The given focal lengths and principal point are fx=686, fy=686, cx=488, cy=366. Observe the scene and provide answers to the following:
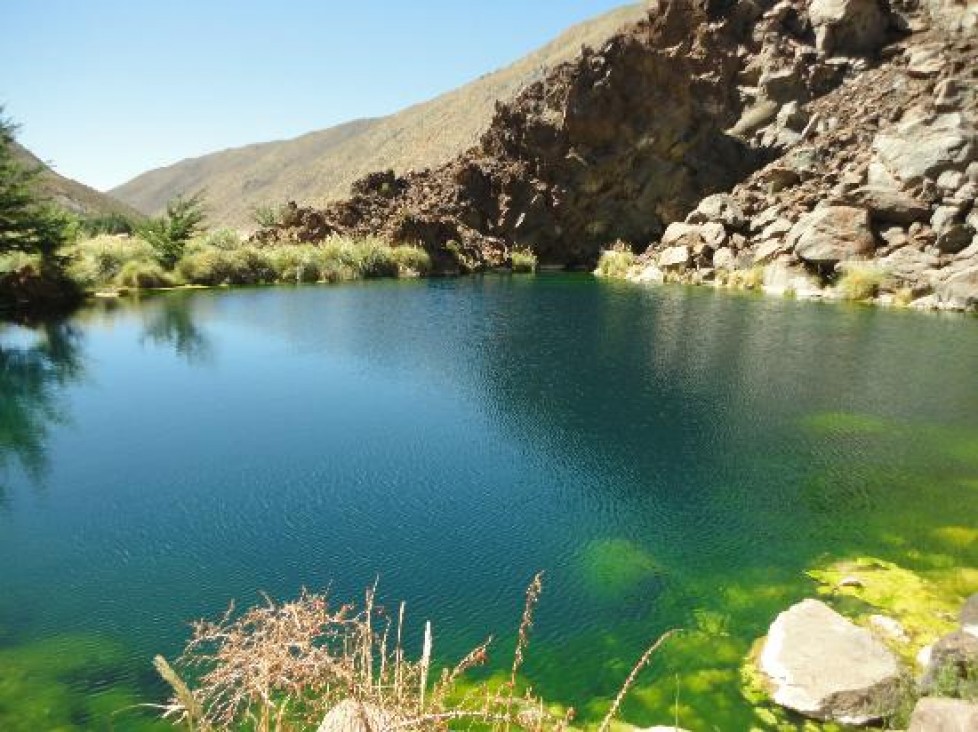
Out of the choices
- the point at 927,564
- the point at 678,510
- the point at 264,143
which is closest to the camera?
the point at 927,564

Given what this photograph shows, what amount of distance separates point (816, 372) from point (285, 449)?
12.2 m

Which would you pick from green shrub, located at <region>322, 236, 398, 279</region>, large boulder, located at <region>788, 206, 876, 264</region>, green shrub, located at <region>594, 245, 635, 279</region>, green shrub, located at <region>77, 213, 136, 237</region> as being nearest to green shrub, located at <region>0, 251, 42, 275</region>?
green shrub, located at <region>322, 236, 398, 279</region>

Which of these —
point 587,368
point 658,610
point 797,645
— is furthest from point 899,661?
point 587,368

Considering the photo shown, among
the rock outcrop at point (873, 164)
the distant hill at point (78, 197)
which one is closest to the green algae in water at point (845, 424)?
the rock outcrop at point (873, 164)

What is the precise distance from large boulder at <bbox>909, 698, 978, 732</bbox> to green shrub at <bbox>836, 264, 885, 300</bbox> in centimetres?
2666

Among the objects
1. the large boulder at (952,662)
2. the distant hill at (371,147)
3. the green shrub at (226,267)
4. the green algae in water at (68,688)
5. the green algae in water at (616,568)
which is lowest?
the green algae in water at (68,688)

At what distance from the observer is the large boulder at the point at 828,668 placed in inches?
207

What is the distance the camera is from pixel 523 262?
45.2m

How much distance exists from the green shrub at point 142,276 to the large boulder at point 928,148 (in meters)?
34.8

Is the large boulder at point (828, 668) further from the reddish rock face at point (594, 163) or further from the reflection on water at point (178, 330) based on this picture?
the reddish rock face at point (594, 163)

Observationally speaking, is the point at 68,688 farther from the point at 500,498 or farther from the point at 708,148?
the point at 708,148

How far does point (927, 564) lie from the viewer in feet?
25.0

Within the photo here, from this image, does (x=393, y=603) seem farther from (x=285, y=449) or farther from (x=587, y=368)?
(x=587, y=368)

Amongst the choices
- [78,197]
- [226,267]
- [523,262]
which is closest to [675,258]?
[523,262]
